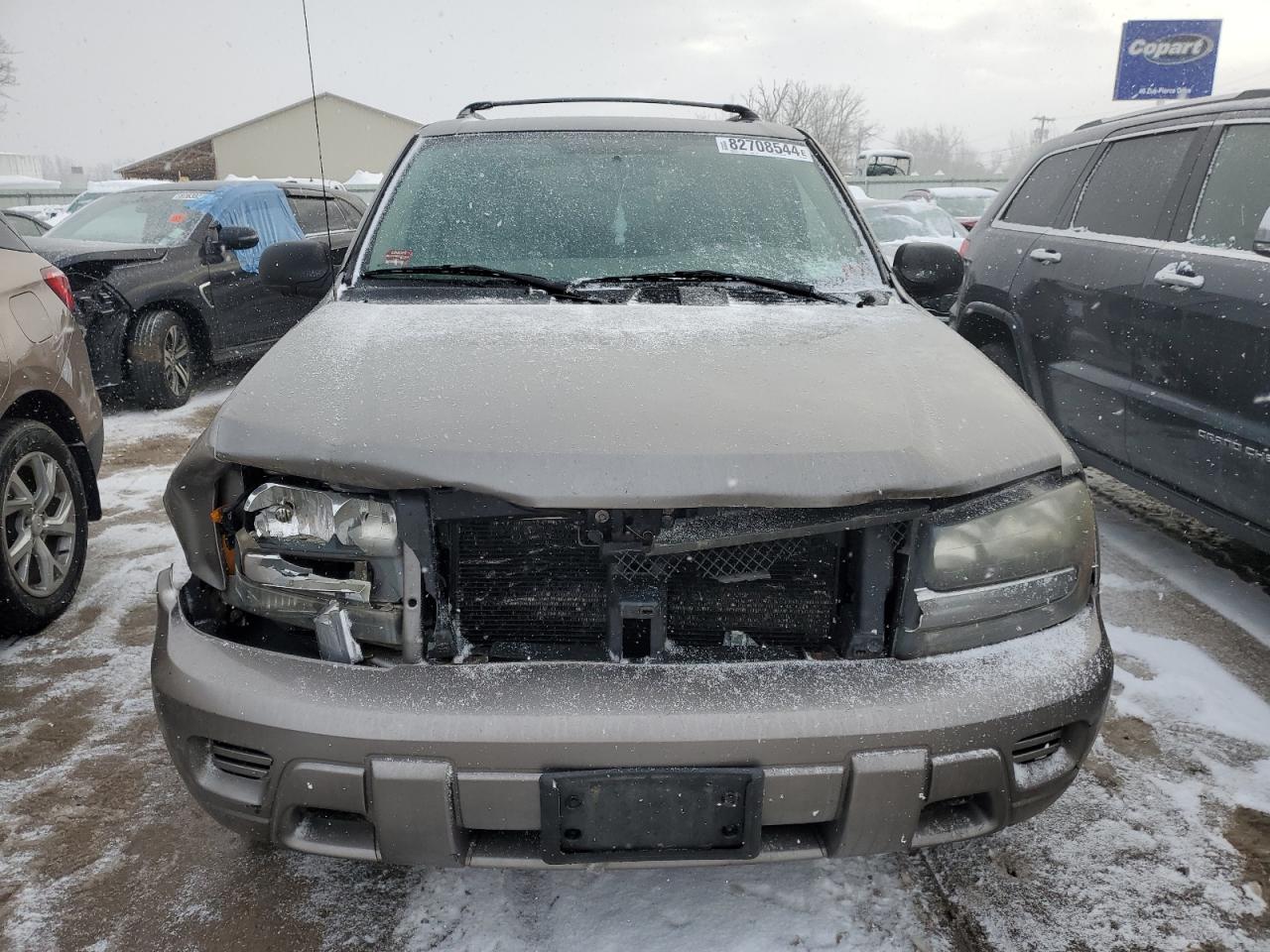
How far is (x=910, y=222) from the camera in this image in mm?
13406

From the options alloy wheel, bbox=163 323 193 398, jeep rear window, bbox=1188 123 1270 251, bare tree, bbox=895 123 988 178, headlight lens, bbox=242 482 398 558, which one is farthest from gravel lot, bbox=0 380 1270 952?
bare tree, bbox=895 123 988 178

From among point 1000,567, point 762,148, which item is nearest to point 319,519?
point 1000,567

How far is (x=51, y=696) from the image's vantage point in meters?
2.78

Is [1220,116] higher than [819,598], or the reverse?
[1220,116]

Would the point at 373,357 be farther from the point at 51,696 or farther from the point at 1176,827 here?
the point at 1176,827

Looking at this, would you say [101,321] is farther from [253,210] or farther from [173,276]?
[253,210]

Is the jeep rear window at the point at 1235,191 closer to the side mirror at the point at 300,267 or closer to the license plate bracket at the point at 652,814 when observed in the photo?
the license plate bracket at the point at 652,814

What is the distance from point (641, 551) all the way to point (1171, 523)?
147 inches

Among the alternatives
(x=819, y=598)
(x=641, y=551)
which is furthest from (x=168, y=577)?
(x=819, y=598)

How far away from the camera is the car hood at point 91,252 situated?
601 centimetres

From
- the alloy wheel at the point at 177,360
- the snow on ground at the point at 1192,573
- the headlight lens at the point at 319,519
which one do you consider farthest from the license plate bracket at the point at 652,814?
the alloy wheel at the point at 177,360

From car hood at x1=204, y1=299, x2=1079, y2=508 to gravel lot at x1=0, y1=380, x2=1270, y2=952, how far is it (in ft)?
3.08

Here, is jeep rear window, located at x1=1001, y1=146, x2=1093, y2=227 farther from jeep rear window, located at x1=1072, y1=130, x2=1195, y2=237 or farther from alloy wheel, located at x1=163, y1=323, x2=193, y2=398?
alloy wheel, located at x1=163, y1=323, x2=193, y2=398

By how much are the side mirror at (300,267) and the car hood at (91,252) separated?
402 centimetres
